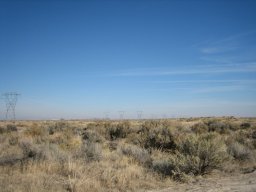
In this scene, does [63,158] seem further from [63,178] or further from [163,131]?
[163,131]

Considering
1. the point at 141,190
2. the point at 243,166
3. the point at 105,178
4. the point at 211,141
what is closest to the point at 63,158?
the point at 105,178

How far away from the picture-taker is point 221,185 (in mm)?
11094

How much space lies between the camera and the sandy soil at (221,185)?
10.5 metres

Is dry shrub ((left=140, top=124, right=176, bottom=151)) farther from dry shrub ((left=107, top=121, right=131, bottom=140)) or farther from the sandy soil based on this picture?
the sandy soil

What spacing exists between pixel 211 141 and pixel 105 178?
5.21 m

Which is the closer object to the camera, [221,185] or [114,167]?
[221,185]

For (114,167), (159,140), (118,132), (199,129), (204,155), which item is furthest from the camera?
(199,129)

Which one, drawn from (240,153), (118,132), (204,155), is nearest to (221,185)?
(204,155)

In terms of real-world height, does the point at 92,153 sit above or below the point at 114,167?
above

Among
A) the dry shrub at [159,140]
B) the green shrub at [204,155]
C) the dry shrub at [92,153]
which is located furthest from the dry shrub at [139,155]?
the dry shrub at [159,140]

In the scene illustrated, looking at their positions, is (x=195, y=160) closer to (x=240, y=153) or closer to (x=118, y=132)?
(x=240, y=153)

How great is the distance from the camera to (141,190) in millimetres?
10664

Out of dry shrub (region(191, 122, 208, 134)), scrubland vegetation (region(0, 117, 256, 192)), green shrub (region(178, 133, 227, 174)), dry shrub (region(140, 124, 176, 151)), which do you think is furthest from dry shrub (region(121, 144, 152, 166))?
dry shrub (region(191, 122, 208, 134))

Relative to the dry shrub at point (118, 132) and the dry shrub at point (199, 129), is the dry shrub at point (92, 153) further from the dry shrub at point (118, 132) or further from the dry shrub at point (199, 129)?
the dry shrub at point (199, 129)
